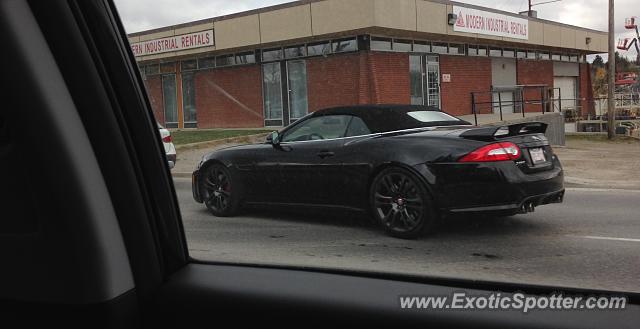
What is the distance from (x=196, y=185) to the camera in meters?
2.79

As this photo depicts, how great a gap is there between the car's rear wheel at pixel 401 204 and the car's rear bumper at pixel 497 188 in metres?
0.11

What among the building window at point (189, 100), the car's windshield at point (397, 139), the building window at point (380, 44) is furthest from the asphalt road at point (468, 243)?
the building window at point (380, 44)

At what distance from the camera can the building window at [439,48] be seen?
2.19 m

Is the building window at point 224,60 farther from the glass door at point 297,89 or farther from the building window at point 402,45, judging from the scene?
the building window at point 402,45

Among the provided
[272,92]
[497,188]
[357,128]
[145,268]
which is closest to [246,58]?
[272,92]

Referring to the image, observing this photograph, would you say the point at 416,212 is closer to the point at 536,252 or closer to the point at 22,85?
the point at 536,252

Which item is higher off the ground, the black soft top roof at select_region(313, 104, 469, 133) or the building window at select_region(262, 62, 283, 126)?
the building window at select_region(262, 62, 283, 126)

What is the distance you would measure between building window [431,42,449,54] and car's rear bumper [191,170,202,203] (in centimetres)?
127

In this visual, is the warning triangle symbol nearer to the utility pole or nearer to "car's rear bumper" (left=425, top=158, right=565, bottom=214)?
the utility pole

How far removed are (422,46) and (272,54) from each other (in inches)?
23.0

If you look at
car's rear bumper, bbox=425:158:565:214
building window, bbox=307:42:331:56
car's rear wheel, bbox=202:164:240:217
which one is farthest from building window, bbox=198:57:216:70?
car's rear bumper, bbox=425:158:565:214

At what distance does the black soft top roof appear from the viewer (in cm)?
216

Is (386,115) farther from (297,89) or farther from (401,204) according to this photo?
(401,204)

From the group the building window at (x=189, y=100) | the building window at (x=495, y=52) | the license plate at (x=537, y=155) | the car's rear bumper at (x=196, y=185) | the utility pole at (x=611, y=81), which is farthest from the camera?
the car's rear bumper at (x=196, y=185)
